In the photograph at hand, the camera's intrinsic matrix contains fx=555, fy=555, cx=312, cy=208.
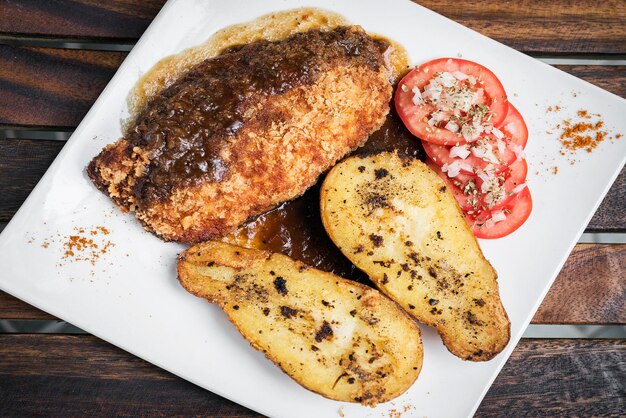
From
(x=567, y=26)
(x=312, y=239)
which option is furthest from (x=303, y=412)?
(x=567, y=26)

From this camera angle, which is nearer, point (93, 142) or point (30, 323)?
point (93, 142)

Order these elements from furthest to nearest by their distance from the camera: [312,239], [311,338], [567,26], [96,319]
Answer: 1. [567,26]
2. [312,239]
3. [96,319]
4. [311,338]

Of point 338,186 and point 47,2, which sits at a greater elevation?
point 47,2

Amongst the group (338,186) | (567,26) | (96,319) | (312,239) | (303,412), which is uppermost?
(567,26)

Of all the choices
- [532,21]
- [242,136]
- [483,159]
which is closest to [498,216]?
[483,159]

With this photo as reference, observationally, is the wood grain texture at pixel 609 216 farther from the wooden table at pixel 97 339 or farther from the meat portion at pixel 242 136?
the meat portion at pixel 242 136

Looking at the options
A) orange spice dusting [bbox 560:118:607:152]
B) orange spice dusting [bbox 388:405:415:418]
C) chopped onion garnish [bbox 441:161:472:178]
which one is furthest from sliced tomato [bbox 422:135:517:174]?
orange spice dusting [bbox 388:405:415:418]

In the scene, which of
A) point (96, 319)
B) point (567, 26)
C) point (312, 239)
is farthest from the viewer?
point (567, 26)

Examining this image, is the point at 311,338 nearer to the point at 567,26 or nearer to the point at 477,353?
the point at 477,353
